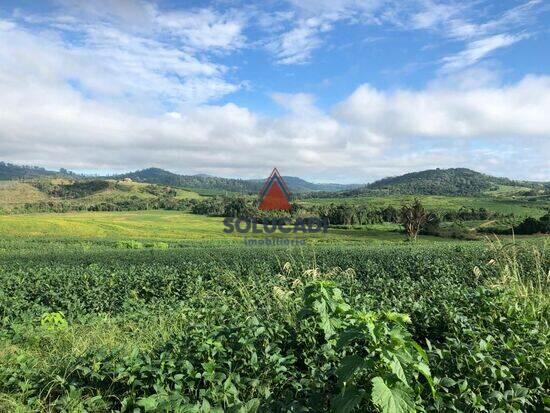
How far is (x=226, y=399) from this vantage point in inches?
115

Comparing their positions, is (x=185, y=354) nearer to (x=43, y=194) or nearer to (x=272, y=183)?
(x=272, y=183)

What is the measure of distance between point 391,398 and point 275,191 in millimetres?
28845

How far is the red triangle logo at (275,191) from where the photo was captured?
27870 millimetres

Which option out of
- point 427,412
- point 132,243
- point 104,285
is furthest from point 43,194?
point 427,412

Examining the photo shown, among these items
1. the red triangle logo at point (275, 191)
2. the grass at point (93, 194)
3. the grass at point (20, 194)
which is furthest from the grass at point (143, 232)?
the grass at point (20, 194)

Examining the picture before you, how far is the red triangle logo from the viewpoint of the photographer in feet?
91.4

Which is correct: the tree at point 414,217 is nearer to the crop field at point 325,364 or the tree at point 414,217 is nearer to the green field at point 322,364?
the green field at point 322,364

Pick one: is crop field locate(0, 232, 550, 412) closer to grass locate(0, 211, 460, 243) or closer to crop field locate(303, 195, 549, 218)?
grass locate(0, 211, 460, 243)

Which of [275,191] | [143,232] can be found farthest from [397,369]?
[143,232]

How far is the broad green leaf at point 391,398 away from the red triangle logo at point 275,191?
23.7 m

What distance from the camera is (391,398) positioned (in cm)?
242

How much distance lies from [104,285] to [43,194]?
179065 millimetres

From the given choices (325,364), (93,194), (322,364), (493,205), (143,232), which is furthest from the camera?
(93,194)

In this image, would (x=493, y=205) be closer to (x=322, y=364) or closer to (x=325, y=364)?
(x=322, y=364)
